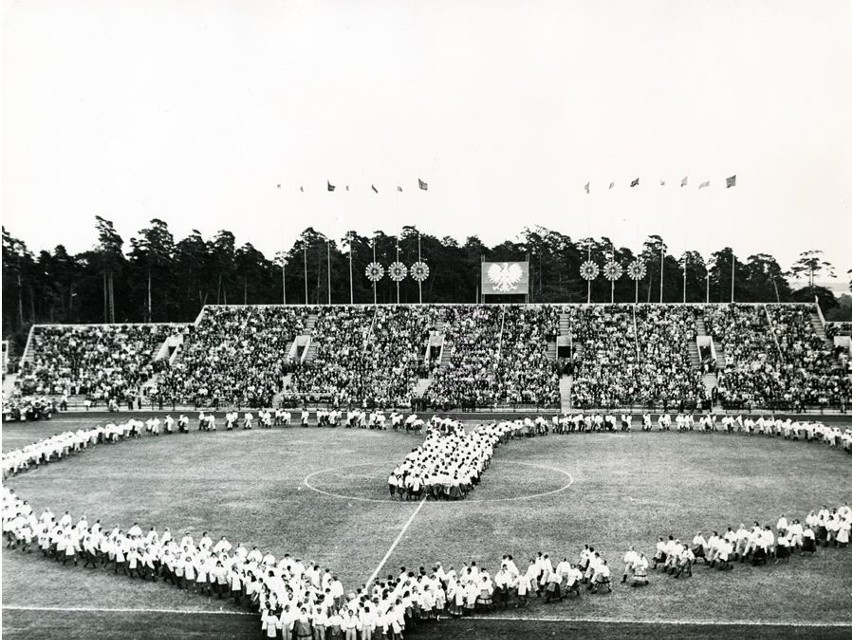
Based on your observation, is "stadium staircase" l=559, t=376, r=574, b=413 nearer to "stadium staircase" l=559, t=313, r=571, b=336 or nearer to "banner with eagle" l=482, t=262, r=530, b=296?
"stadium staircase" l=559, t=313, r=571, b=336

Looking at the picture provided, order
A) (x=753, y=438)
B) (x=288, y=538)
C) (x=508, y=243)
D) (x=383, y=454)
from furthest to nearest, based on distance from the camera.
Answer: (x=508, y=243) → (x=753, y=438) → (x=383, y=454) → (x=288, y=538)

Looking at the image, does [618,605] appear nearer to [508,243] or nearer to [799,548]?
[799,548]

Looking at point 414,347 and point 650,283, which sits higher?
point 650,283

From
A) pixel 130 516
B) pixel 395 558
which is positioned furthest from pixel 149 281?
pixel 395 558

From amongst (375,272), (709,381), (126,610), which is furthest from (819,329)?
(126,610)

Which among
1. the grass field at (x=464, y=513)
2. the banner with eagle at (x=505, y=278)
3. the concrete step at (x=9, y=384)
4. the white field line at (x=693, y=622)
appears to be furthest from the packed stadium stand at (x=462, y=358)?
the white field line at (x=693, y=622)

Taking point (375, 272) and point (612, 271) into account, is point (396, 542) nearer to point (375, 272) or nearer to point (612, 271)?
point (375, 272)
